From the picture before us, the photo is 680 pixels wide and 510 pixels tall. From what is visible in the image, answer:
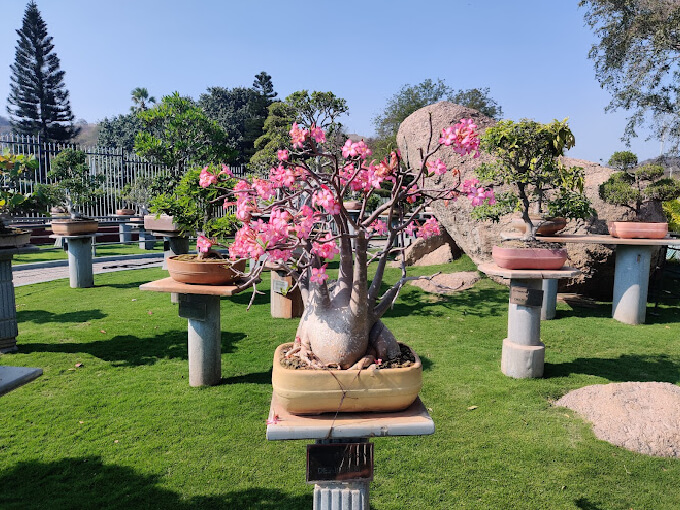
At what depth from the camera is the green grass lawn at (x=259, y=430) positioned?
2.62m

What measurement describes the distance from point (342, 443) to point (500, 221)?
668cm

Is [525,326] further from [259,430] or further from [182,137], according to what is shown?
[182,137]

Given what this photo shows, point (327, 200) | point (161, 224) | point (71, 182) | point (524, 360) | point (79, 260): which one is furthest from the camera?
point (71, 182)

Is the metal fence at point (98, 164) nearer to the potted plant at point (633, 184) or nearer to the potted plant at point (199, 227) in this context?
the potted plant at point (199, 227)

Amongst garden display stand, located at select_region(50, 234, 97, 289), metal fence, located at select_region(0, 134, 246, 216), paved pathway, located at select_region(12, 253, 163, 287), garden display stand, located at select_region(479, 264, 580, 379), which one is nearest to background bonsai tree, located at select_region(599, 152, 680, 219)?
garden display stand, located at select_region(479, 264, 580, 379)

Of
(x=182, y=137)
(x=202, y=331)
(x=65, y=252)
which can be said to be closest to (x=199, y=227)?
(x=202, y=331)

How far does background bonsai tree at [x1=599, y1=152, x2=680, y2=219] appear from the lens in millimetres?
6273

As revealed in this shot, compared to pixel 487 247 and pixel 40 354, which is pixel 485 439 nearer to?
pixel 40 354

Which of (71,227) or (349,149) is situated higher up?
(349,149)

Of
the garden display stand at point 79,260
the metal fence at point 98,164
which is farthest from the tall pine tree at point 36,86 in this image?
the garden display stand at point 79,260

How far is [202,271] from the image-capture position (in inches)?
137

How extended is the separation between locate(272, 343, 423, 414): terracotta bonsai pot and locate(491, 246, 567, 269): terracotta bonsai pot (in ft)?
9.13

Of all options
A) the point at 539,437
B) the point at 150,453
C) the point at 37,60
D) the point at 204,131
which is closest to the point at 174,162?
the point at 204,131

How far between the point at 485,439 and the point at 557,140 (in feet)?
9.64
